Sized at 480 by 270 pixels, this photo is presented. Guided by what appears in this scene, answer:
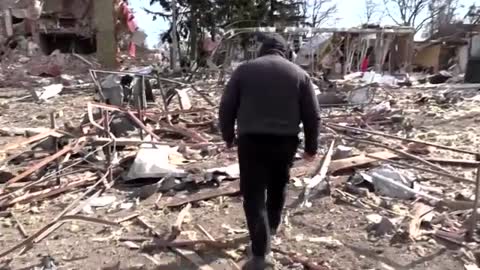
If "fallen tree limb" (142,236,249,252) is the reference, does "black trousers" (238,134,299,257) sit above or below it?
above

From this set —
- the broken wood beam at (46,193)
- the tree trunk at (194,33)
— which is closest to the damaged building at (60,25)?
the tree trunk at (194,33)

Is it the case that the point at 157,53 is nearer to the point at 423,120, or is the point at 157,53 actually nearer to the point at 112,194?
the point at 423,120

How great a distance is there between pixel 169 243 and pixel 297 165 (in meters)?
2.85

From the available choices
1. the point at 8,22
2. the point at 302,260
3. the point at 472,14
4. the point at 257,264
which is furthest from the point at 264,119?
the point at 472,14

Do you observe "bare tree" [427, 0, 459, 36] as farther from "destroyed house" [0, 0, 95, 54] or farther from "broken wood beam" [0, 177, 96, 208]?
"broken wood beam" [0, 177, 96, 208]

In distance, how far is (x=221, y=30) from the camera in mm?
37156

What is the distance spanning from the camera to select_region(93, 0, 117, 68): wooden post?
30.3 meters

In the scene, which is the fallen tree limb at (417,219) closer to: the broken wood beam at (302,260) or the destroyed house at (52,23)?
the broken wood beam at (302,260)

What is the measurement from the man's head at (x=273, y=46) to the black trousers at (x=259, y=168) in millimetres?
616

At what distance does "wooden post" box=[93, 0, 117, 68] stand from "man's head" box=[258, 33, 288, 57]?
27.0 meters

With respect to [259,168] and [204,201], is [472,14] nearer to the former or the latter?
[204,201]

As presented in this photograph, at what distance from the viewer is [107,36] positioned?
30.3 metres

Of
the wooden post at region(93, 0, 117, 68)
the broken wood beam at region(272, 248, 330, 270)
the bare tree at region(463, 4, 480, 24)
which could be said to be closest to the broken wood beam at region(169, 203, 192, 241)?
the broken wood beam at region(272, 248, 330, 270)

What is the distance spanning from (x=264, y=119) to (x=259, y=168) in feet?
1.20
